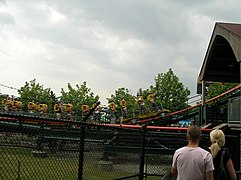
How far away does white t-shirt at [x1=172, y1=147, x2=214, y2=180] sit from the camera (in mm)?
5004

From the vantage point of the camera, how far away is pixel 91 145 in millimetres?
6285

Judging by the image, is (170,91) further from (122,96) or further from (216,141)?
(216,141)

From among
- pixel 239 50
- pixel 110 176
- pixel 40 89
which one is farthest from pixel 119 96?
pixel 110 176

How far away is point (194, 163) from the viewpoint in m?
5.05

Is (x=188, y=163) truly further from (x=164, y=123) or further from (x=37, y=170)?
(x=164, y=123)

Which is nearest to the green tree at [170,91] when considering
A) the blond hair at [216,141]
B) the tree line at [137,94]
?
the tree line at [137,94]

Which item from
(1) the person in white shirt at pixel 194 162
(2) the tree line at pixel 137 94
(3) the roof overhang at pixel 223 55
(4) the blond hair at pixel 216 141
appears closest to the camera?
(1) the person in white shirt at pixel 194 162

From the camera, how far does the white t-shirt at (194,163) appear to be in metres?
5.00

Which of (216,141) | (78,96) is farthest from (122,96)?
(216,141)

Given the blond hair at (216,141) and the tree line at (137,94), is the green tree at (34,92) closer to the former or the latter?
the tree line at (137,94)

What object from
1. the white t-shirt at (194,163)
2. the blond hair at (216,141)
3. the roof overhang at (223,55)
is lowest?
the white t-shirt at (194,163)

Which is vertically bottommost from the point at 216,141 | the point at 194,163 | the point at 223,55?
the point at 194,163

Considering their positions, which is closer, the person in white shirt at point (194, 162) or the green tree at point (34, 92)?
the person in white shirt at point (194, 162)

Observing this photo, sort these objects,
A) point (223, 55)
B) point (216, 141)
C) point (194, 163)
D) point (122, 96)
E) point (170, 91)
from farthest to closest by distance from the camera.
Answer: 1. point (122, 96)
2. point (170, 91)
3. point (223, 55)
4. point (216, 141)
5. point (194, 163)
